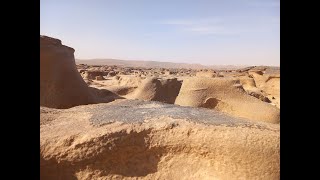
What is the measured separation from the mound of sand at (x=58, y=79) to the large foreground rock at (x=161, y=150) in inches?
209

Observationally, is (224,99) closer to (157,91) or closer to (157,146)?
(157,91)

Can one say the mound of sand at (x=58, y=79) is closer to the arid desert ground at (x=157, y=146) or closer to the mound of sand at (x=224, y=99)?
the mound of sand at (x=224, y=99)

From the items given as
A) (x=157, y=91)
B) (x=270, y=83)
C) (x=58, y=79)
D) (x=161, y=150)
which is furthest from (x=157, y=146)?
(x=270, y=83)

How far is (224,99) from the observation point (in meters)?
8.53

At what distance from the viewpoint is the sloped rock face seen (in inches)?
365
